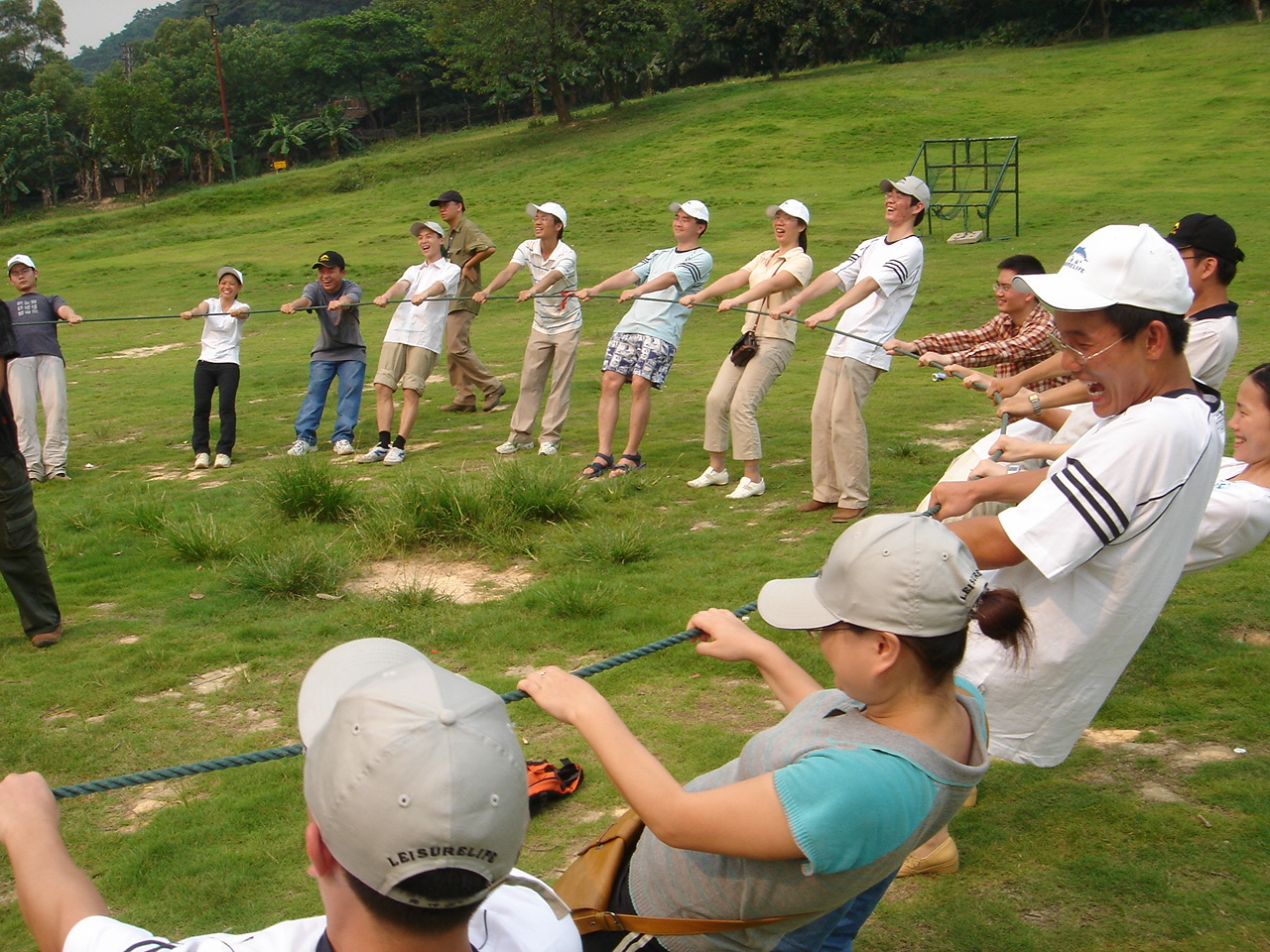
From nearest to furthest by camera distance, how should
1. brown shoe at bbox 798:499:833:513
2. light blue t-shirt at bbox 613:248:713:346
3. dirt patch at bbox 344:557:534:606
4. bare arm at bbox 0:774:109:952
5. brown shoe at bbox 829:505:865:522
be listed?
bare arm at bbox 0:774:109:952 < dirt patch at bbox 344:557:534:606 < brown shoe at bbox 829:505:865:522 < brown shoe at bbox 798:499:833:513 < light blue t-shirt at bbox 613:248:713:346

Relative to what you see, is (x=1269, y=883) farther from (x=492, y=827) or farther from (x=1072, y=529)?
(x=492, y=827)

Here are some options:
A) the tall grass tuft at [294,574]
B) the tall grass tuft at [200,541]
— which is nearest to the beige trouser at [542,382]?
the tall grass tuft at [200,541]

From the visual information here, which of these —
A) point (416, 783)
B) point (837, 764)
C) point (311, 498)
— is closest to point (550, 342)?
point (311, 498)

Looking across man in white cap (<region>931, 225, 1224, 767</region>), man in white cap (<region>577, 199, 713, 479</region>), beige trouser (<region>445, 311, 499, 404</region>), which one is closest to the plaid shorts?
man in white cap (<region>577, 199, 713, 479</region>)

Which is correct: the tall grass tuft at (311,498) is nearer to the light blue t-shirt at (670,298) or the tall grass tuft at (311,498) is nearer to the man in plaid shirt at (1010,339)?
the light blue t-shirt at (670,298)

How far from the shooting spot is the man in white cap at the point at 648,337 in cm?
852

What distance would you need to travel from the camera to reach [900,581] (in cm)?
207

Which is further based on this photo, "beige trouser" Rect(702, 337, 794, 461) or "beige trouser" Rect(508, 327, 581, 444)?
"beige trouser" Rect(508, 327, 581, 444)

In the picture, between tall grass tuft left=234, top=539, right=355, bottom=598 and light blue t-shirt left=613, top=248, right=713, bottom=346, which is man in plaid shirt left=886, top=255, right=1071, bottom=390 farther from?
tall grass tuft left=234, top=539, right=355, bottom=598

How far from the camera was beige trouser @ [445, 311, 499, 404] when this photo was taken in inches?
434

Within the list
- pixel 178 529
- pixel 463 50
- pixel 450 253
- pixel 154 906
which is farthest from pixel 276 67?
pixel 154 906

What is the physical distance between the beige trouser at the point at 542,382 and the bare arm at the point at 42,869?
7.62 m

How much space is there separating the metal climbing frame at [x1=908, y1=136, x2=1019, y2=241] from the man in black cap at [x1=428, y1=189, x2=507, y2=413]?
11.2 metres

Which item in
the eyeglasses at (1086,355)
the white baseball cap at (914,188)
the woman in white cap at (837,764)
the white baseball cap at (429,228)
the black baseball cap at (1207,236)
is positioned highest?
the white baseball cap at (914,188)
